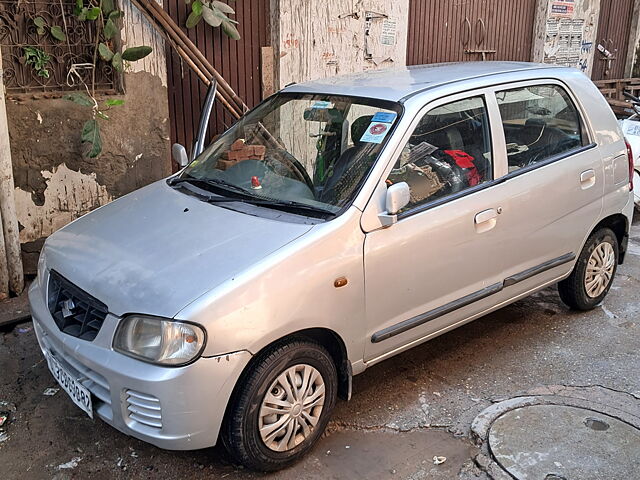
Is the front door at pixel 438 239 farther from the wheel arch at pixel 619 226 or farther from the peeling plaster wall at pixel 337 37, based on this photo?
the peeling plaster wall at pixel 337 37

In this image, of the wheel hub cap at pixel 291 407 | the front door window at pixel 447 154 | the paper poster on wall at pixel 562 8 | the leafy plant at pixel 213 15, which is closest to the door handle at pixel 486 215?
the front door window at pixel 447 154

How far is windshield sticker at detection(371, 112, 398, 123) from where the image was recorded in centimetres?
360

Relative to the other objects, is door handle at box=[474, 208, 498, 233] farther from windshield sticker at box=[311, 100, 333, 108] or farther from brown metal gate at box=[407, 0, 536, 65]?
brown metal gate at box=[407, 0, 536, 65]

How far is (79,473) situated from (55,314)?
76 cm

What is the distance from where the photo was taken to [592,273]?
4852 millimetres

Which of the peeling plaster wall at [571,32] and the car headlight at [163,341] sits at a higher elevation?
the peeling plaster wall at [571,32]

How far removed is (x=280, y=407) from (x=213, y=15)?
13.4ft

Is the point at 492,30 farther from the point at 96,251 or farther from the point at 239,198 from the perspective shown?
the point at 96,251

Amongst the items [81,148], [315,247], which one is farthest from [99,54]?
[315,247]

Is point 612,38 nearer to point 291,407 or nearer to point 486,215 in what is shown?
point 486,215

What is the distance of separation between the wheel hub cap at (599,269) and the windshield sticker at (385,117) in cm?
205

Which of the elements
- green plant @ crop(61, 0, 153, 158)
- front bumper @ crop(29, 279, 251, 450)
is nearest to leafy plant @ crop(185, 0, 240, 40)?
green plant @ crop(61, 0, 153, 158)

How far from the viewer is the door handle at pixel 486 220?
3.78m

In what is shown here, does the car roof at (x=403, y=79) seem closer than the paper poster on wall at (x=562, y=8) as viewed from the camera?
Yes
